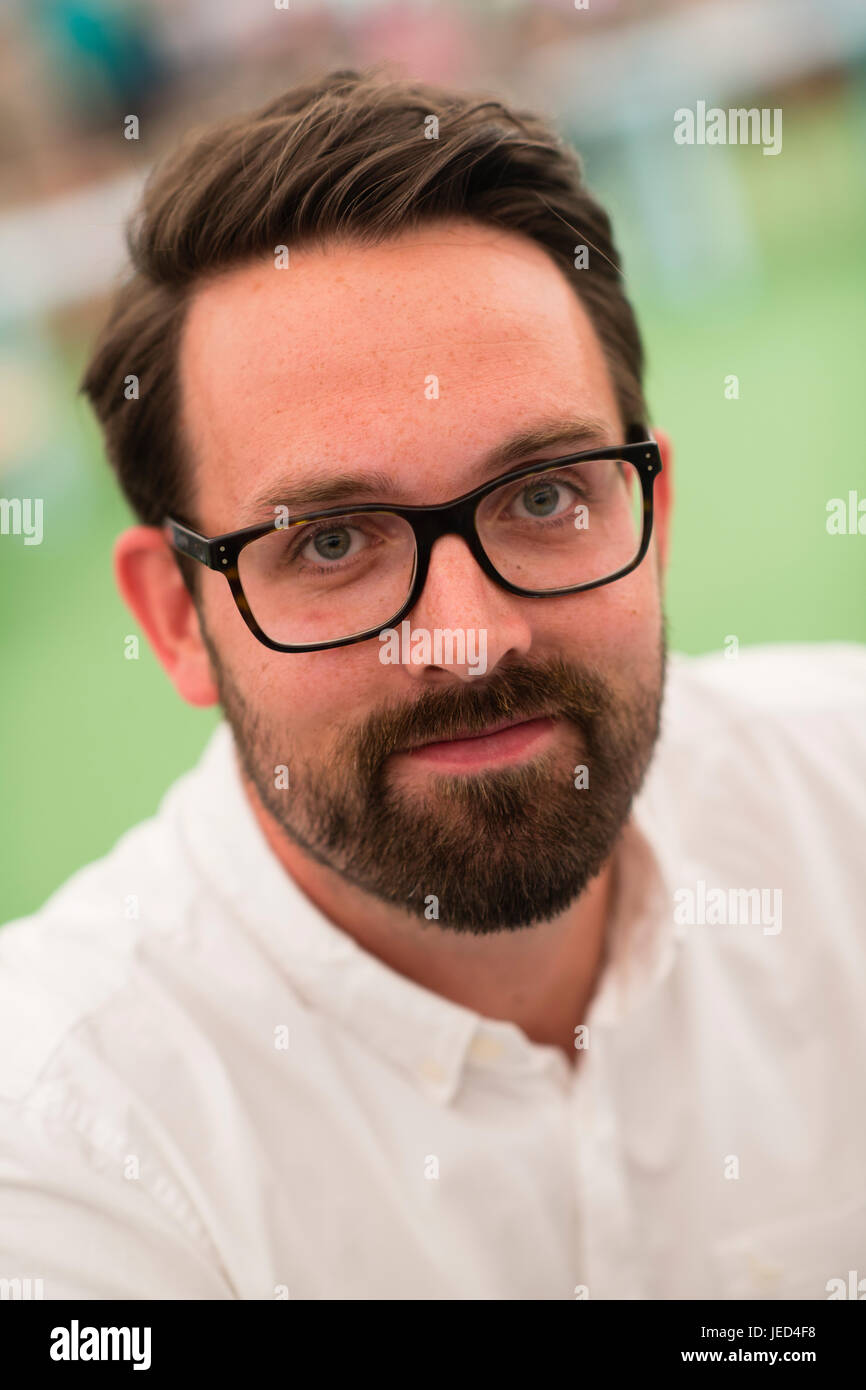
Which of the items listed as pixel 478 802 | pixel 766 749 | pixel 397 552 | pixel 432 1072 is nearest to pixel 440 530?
pixel 397 552

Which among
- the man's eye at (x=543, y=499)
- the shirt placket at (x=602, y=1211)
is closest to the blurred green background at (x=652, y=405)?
the man's eye at (x=543, y=499)

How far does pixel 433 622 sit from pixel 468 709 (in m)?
0.10

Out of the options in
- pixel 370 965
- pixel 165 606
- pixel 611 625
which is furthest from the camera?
pixel 165 606

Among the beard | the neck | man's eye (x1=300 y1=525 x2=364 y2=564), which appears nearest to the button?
the neck

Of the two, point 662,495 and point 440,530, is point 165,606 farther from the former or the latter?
point 662,495

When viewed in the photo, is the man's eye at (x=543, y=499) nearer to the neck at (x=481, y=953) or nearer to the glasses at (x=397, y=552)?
the glasses at (x=397, y=552)

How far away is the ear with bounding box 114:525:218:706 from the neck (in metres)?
0.15

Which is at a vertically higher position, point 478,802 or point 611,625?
point 611,625

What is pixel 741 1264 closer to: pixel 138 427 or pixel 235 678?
pixel 235 678

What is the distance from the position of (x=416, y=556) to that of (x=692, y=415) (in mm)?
3674

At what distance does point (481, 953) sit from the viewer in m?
1.33

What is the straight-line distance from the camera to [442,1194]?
1260mm

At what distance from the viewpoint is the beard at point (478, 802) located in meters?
1.13

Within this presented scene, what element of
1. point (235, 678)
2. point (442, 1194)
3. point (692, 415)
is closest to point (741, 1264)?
point (442, 1194)
